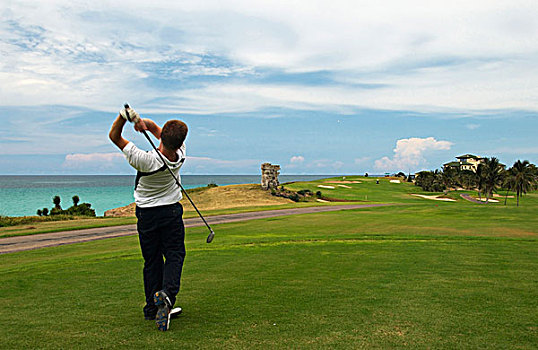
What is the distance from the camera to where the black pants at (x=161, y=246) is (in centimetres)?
520

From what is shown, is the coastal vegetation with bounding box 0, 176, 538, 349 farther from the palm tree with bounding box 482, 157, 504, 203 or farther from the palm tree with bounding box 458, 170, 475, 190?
the palm tree with bounding box 458, 170, 475, 190

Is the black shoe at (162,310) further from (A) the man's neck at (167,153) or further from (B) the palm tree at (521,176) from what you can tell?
(B) the palm tree at (521,176)

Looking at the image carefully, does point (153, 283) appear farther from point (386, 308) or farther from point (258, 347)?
point (386, 308)

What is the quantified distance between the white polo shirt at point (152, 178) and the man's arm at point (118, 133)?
0.26 feet

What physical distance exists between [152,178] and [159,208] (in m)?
0.37

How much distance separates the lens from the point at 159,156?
5105mm

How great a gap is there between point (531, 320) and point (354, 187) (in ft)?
263

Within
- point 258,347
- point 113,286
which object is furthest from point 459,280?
point 113,286

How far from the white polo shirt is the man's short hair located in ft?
0.60

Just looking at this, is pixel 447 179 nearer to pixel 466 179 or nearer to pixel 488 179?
pixel 466 179

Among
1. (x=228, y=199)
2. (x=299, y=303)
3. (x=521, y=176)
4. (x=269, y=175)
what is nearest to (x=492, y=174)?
(x=521, y=176)

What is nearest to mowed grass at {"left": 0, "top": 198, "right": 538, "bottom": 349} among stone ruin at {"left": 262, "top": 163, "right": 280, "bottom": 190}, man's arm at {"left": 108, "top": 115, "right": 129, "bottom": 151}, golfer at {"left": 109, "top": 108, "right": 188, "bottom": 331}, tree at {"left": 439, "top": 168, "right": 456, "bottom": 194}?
golfer at {"left": 109, "top": 108, "right": 188, "bottom": 331}

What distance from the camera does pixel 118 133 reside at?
4910 mm

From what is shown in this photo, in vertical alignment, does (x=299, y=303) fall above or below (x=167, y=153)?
below
